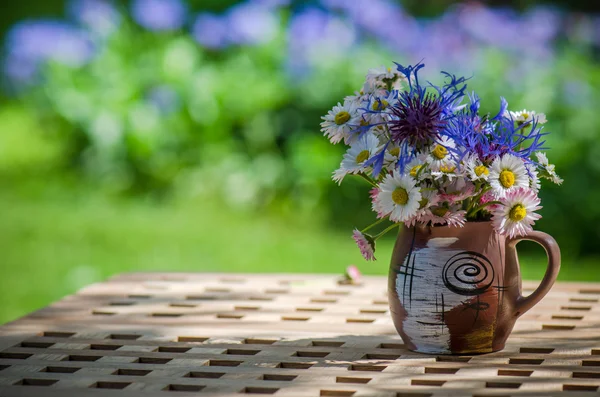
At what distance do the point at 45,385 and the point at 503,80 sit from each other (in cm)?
318

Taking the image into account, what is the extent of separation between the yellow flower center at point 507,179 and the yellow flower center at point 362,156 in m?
0.20

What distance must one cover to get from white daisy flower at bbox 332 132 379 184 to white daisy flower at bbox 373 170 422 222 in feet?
0.17

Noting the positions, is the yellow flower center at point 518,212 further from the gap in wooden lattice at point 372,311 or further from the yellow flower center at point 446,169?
the gap in wooden lattice at point 372,311

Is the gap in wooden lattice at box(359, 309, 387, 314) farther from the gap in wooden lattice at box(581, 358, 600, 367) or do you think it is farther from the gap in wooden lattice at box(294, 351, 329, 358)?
the gap in wooden lattice at box(581, 358, 600, 367)

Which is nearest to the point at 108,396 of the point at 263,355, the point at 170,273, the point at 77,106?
the point at 263,355

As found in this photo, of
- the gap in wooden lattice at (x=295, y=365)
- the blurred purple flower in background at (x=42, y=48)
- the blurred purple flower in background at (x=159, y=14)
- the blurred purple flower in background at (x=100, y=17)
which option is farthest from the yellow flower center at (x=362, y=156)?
the blurred purple flower in background at (x=159, y=14)

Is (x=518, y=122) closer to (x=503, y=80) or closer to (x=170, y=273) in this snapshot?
(x=170, y=273)

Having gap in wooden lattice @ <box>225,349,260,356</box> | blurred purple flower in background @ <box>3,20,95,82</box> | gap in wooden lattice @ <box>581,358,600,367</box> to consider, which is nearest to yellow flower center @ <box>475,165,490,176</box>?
gap in wooden lattice @ <box>581,358,600,367</box>

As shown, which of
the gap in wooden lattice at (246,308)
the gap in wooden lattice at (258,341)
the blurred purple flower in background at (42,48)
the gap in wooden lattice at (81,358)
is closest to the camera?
the gap in wooden lattice at (81,358)

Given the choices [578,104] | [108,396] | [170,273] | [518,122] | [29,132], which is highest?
[29,132]

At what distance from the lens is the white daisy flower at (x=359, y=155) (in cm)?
133

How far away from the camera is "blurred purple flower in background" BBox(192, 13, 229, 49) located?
5.34 metres

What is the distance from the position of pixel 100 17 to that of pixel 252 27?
1.05 meters

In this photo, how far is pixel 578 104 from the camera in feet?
12.9
